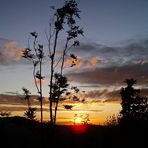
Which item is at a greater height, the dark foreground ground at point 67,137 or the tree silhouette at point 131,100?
the tree silhouette at point 131,100

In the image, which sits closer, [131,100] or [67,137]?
[67,137]

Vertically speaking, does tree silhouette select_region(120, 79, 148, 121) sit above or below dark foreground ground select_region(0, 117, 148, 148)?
above

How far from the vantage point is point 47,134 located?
84.6 feet

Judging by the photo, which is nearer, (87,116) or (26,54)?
(26,54)

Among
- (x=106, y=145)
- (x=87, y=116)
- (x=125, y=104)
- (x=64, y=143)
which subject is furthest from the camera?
(x=125, y=104)

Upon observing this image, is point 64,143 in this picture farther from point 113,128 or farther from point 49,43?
point 49,43

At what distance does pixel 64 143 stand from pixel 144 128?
5593 millimetres

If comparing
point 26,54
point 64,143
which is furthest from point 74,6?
point 64,143

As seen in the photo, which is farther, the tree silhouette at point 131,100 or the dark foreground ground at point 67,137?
the tree silhouette at point 131,100

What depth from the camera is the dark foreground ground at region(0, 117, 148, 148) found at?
20031 millimetres

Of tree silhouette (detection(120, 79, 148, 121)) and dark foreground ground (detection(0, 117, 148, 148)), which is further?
tree silhouette (detection(120, 79, 148, 121))

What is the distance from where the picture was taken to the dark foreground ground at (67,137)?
20.0 m

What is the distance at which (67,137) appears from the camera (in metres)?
24.0

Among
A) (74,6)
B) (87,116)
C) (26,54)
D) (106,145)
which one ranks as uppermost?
(74,6)
